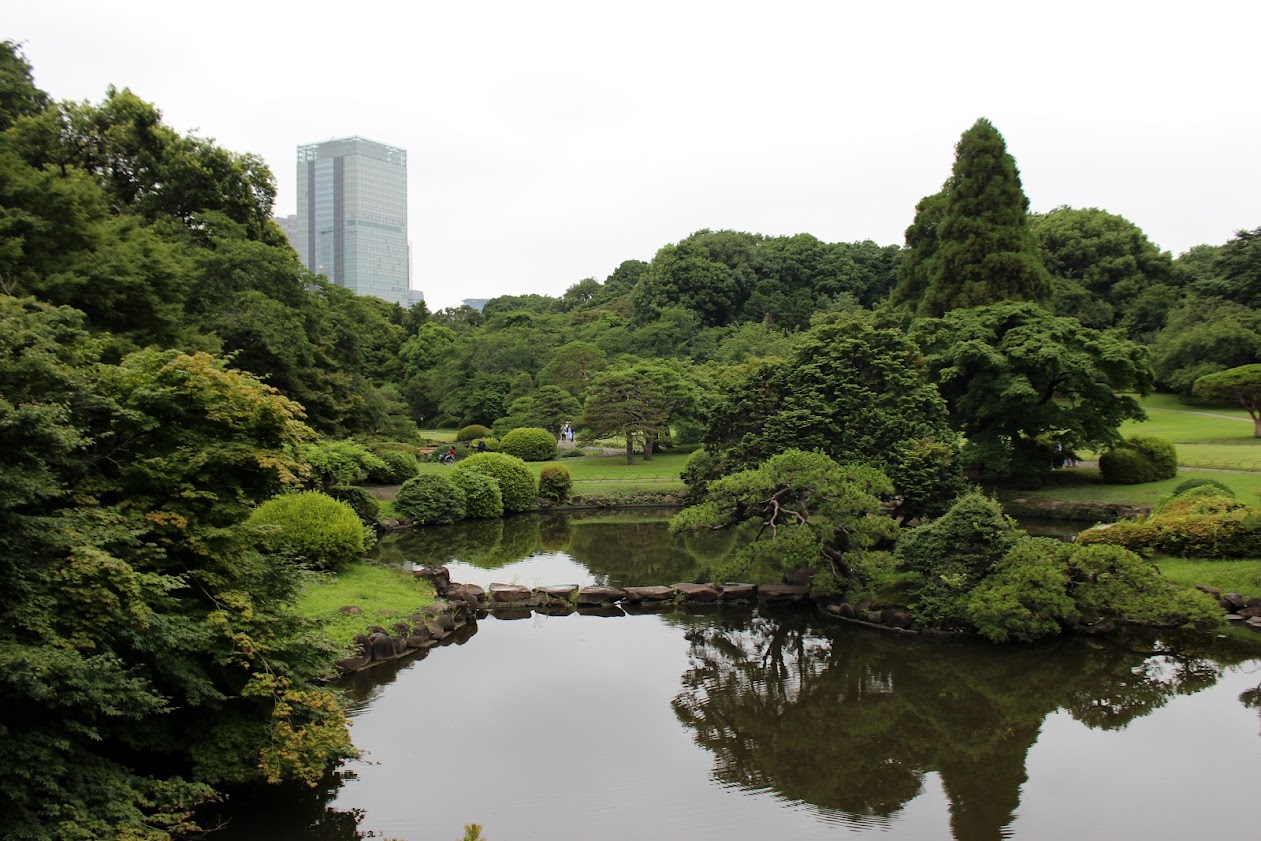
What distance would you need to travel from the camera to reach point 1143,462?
2239 centimetres

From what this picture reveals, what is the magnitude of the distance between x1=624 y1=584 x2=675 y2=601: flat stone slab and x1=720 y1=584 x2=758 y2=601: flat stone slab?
0.93 metres

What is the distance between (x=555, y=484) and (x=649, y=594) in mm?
11491

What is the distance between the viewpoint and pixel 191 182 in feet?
79.0

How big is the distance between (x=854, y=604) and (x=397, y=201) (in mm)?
138043

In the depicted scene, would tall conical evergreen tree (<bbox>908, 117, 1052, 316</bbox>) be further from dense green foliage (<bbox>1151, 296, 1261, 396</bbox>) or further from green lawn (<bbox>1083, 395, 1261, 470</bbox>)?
dense green foliage (<bbox>1151, 296, 1261, 396</bbox>)

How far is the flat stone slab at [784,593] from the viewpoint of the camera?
14.4m

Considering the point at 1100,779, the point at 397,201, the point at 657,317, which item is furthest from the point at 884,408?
the point at 397,201

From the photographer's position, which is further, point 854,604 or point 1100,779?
point 854,604

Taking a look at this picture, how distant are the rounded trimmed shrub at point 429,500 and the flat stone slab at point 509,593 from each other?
8.17 meters

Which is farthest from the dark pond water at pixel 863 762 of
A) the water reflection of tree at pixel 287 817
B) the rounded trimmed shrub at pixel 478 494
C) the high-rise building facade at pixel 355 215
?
the high-rise building facade at pixel 355 215

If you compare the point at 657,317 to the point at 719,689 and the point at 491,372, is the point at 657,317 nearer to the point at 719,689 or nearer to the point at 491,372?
the point at 491,372

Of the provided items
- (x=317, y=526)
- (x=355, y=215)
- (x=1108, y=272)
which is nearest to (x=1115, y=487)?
(x=317, y=526)

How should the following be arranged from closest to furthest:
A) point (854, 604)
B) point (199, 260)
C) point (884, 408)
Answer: point (854, 604)
point (884, 408)
point (199, 260)

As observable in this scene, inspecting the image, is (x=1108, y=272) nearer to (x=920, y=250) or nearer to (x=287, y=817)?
(x=920, y=250)
